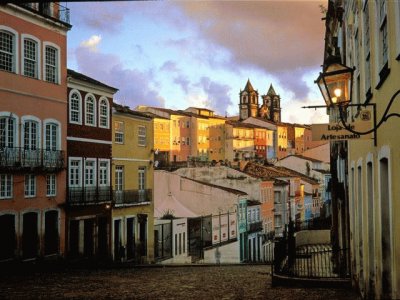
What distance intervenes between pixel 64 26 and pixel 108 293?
16106mm

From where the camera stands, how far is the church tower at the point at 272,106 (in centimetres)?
14825

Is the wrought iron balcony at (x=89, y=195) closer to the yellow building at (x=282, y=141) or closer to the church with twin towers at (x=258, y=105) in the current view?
the yellow building at (x=282, y=141)

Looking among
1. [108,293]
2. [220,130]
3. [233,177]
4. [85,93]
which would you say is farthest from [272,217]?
[220,130]

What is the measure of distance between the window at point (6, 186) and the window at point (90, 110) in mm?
6199

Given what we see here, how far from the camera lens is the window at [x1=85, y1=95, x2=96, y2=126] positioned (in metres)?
28.0

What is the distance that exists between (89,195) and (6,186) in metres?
5.77

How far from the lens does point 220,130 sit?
10100 cm

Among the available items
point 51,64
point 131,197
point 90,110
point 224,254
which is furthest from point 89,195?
point 224,254

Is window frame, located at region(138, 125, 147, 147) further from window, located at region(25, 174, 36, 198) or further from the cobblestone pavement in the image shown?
the cobblestone pavement

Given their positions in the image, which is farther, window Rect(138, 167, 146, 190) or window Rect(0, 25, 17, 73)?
window Rect(138, 167, 146, 190)

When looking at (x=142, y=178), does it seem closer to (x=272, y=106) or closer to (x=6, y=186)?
Result: (x=6, y=186)

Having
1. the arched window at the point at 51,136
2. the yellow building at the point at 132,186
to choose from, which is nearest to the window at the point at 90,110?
the yellow building at the point at 132,186

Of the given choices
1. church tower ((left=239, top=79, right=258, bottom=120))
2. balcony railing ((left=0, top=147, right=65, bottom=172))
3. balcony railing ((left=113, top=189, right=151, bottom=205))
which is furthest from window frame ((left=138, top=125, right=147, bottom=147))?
church tower ((left=239, top=79, right=258, bottom=120))

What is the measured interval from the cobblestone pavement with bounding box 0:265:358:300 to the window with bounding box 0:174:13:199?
575 cm
